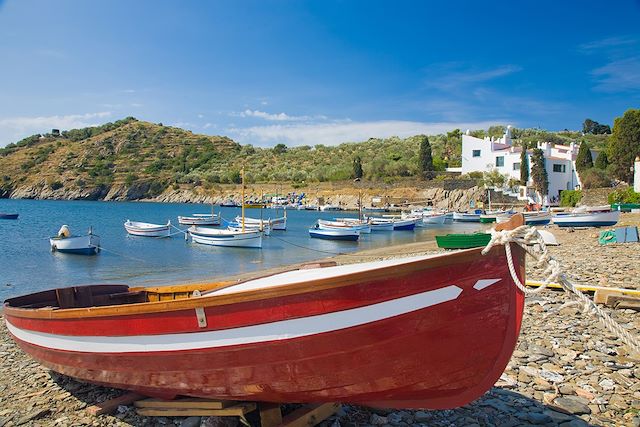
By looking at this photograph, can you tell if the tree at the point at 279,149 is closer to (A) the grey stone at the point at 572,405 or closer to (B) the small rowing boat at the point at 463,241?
(B) the small rowing boat at the point at 463,241

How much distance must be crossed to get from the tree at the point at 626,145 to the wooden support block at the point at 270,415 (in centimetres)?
6061

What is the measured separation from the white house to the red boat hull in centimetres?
6066

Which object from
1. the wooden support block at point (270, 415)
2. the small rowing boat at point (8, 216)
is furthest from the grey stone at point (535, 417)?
the small rowing boat at point (8, 216)

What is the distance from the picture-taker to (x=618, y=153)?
179 ft

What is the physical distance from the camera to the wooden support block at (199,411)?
4.66 metres

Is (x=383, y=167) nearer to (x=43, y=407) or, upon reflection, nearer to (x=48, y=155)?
(x=43, y=407)

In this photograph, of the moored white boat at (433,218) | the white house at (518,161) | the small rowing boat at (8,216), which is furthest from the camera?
the white house at (518,161)

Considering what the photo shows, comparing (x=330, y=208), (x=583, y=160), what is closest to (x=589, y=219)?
(x=583, y=160)

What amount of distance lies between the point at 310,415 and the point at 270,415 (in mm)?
420

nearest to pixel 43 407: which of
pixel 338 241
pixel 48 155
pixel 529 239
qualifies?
pixel 529 239

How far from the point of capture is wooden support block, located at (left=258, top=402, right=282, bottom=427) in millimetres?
4598

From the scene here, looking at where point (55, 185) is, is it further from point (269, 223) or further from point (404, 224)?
point (404, 224)

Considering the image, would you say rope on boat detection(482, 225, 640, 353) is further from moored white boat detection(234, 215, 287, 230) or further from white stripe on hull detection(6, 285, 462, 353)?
moored white boat detection(234, 215, 287, 230)

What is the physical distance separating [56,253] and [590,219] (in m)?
35.7
